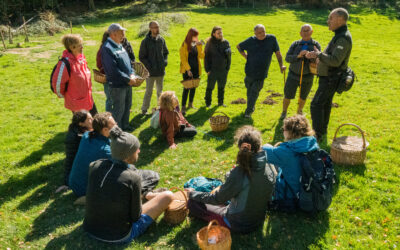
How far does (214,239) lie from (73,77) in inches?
194

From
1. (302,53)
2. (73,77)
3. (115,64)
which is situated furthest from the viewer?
(302,53)

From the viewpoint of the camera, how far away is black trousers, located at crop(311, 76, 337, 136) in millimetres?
6656

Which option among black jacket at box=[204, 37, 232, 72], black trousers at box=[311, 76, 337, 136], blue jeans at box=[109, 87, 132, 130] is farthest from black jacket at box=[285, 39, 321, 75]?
blue jeans at box=[109, 87, 132, 130]

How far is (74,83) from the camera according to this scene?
6.80 meters

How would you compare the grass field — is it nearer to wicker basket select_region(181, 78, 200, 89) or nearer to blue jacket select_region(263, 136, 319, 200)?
blue jacket select_region(263, 136, 319, 200)

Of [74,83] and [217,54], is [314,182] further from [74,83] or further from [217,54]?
[217,54]

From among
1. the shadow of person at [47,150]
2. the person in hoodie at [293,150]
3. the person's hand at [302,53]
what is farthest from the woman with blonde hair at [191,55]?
the person in hoodie at [293,150]

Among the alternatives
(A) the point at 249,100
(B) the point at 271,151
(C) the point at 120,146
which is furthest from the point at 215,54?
(C) the point at 120,146

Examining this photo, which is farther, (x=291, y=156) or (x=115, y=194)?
(x=291, y=156)

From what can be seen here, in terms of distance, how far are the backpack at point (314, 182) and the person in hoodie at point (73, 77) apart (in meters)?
5.10

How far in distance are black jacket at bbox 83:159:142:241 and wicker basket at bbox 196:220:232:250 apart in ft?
3.36

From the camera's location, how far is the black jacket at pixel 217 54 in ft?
30.7

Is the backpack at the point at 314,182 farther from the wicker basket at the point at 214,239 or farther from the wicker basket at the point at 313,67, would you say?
the wicker basket at the point at 313,67

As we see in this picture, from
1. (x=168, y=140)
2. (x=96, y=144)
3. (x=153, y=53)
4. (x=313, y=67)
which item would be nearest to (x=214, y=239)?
(x=96, y=144)
